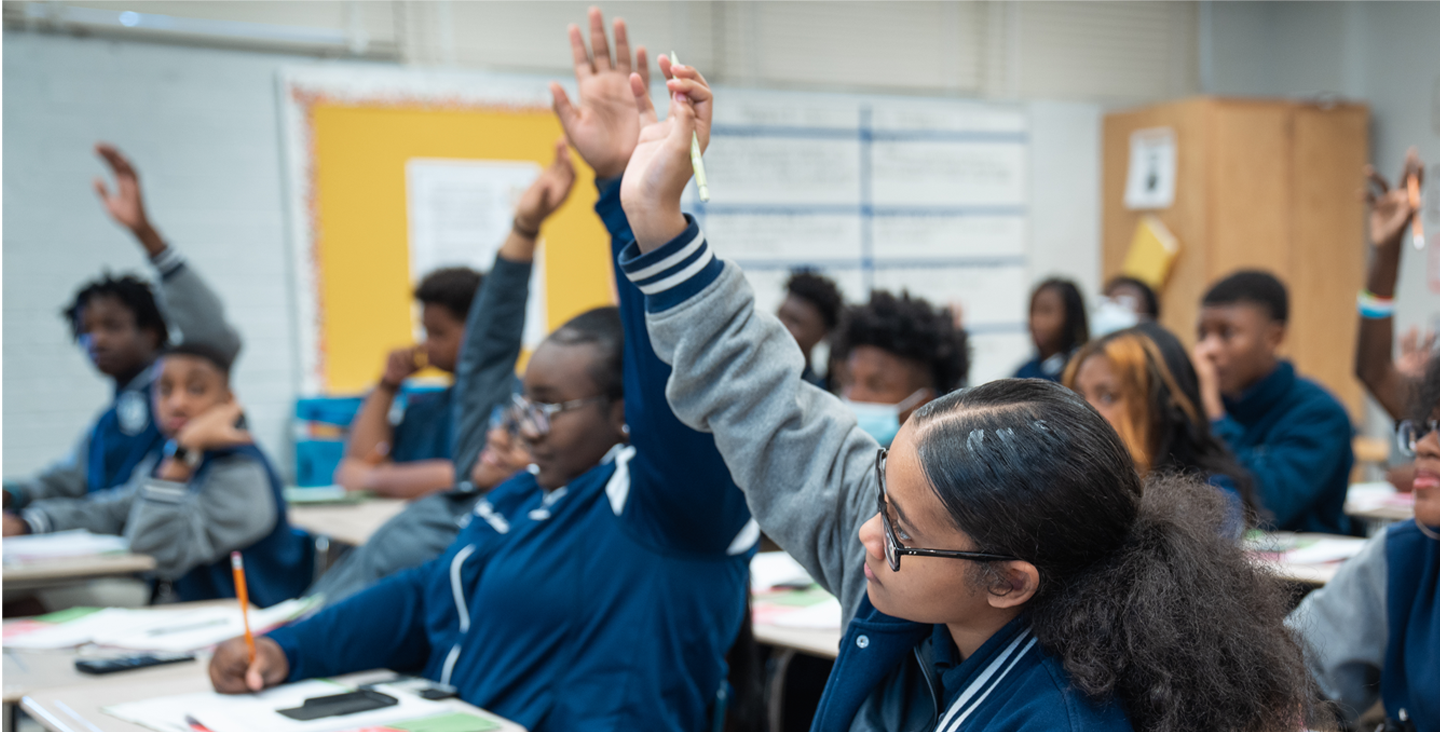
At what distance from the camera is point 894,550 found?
1043 mm

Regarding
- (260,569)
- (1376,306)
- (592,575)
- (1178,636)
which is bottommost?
(260,569)

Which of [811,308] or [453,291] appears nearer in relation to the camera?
[453,291]

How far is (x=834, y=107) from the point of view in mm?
5754

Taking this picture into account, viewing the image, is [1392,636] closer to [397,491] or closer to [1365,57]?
[397,491]

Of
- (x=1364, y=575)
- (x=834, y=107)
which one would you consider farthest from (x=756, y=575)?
(x=834, y=107)

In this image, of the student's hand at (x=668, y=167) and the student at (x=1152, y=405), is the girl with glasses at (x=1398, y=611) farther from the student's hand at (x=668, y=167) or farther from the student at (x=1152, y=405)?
the student's hand at (x=668, y=167)

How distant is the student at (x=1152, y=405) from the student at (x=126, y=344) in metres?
2.45

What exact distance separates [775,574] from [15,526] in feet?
6.84

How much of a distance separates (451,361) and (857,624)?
111 inches

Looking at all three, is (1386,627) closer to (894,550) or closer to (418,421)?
(894,550)

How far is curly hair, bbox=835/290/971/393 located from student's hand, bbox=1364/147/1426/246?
1040 millimetres

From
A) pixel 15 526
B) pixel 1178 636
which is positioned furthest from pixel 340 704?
pixel 15 526

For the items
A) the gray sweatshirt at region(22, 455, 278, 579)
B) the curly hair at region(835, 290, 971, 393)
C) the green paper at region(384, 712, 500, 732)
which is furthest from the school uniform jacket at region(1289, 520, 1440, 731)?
the gray sweatshirt at region(22, 455, 278, 579)

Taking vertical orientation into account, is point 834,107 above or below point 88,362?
above
